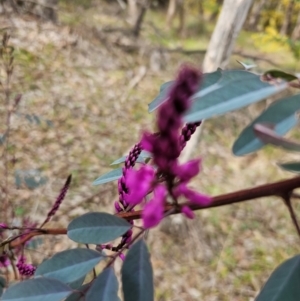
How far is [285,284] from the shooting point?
1.20ft

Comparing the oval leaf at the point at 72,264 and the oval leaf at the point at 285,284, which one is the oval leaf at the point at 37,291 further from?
the oval leaf at the point at 285,284

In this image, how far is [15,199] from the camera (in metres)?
2.45

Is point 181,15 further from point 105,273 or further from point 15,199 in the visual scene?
point 105,273

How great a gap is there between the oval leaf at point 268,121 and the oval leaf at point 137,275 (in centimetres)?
12

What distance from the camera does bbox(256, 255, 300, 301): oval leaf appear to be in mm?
360

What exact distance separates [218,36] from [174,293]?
1.37 m

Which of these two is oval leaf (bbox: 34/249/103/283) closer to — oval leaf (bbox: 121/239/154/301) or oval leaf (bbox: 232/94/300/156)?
oval leaf (bbox: 121/239/154/301)

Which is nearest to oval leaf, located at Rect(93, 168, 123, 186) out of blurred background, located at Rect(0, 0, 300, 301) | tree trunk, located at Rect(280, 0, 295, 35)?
blurred background, located at Rect(0, 0, 300, 301)

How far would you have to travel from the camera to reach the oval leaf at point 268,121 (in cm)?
33

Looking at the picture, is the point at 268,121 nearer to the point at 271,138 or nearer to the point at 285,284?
the point at 271,138

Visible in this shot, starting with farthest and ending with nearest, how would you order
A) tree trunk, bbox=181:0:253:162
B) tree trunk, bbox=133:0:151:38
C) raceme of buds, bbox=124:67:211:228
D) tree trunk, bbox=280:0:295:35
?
tree trunk, bbox=280:0:295:35, tree trunk, bbox=133:0:151:38, tree trunk, bbox=181:0:253:162, raceme of buds, bbox=124:67:211:228

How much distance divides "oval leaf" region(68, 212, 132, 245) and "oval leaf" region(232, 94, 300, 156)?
13 centimetres

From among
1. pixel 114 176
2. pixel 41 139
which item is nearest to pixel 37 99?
pixel 41 139

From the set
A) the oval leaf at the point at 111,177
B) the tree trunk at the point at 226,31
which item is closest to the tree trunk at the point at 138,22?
the tree trunk at the point at 226,31
